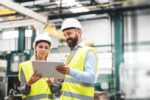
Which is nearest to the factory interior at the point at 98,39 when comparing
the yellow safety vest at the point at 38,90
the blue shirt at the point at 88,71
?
the blue shirt at the point at 88,71

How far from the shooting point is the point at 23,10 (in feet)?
13.1

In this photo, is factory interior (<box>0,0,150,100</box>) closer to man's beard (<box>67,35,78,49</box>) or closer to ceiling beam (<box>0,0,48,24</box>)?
ceiling beam (<box>0,0,48,24</box>)

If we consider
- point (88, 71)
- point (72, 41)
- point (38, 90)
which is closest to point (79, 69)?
Result: point (88, 71)

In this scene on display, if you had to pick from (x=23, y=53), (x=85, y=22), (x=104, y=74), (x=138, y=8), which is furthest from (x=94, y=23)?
(x=138, y=8)

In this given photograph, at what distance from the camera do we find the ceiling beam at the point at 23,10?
11.8ft

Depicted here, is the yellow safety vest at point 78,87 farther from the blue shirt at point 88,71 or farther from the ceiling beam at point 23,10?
the ceiling beam at point 23,10

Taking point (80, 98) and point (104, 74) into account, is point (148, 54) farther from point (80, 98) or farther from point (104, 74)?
point (104, 74)

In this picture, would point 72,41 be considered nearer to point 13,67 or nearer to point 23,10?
point 23,10

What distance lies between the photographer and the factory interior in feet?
1.41

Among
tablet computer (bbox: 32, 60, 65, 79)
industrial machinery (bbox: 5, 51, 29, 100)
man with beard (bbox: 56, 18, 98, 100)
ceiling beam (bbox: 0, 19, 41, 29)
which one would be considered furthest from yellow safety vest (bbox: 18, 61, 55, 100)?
industrial machinery (bbox: 5, 51, 29, 100)

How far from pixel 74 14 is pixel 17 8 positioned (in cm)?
215

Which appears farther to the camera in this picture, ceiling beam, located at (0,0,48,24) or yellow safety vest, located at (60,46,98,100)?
ceiling beam, located at (0,0,48,24)

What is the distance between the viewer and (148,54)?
423 mm

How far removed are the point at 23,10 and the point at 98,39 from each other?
10070 mm
